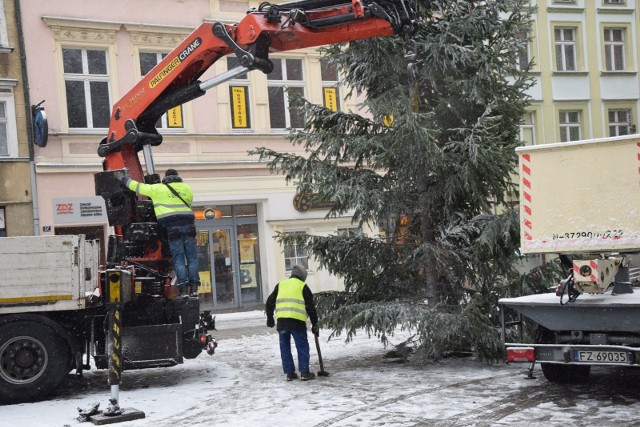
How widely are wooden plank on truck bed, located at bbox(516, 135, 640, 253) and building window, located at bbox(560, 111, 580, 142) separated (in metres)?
24.3

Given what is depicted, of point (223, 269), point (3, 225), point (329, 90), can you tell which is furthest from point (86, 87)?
point (329, 90)

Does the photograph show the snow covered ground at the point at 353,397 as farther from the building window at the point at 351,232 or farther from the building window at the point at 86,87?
the building window at the point at 86,87

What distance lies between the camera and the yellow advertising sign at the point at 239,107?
2422cm

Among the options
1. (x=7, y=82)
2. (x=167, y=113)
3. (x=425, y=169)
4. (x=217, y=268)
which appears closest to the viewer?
(x=425, y=169)

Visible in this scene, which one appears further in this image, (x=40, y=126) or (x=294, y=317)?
(x=40, y=126)

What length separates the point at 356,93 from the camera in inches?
499

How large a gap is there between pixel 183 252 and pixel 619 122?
26.3 m

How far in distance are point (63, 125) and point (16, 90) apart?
134cm

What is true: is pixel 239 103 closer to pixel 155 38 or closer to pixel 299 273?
pixel 155 38

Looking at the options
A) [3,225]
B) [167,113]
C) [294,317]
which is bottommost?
[294,317]

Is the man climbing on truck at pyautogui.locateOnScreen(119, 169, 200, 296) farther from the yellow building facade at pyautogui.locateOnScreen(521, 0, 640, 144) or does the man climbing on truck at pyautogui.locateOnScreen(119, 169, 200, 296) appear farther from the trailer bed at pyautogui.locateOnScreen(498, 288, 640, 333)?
the yellow building facade at pyautogui.locateOnScreen(521, 0, 640, 144)

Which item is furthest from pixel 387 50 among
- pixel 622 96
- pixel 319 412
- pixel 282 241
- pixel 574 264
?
pixel 622 96

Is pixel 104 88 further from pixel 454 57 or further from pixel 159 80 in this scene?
pixel 454 57

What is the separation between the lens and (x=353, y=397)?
31.3 ft
